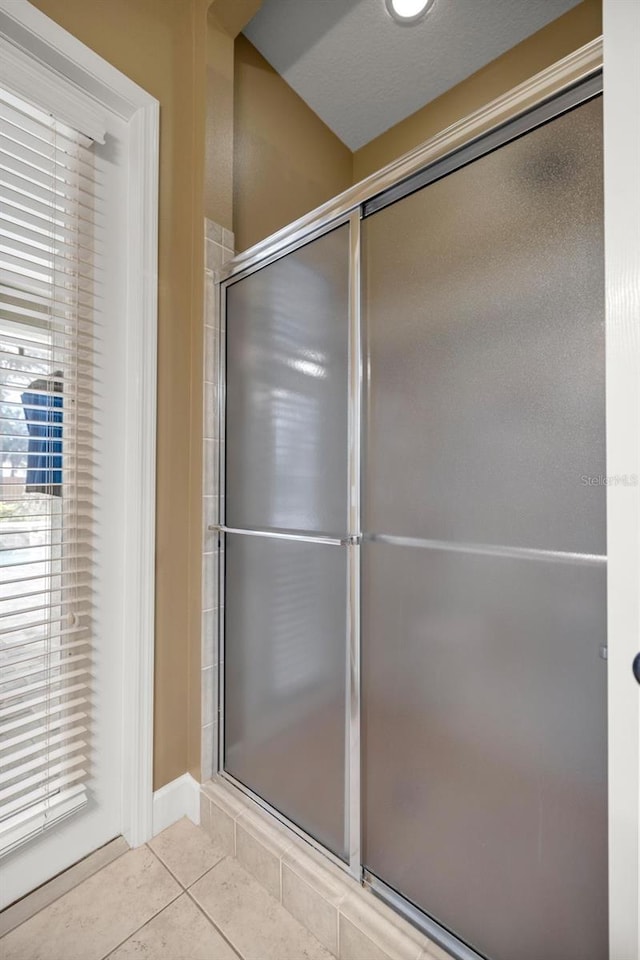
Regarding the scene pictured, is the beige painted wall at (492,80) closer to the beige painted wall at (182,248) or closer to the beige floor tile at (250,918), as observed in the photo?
the beige painted wall at (182,248)

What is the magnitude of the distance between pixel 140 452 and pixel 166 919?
3.85 ft

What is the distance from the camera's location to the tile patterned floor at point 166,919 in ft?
3.29

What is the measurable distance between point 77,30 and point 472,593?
5.60 ft

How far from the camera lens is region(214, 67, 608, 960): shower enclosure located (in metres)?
0.75

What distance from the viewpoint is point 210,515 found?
1404 mm

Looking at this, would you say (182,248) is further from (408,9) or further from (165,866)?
(165,866)

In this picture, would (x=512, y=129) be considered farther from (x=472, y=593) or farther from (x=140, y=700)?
(x=140, y=700)

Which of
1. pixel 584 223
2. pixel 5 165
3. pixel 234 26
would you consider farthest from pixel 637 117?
pixel 234 26

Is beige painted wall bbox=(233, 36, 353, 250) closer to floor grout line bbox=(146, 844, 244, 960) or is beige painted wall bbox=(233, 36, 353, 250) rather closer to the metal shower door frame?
the metal shower door frame

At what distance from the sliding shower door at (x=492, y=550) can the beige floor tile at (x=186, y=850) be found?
0.54m

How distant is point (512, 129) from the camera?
819 millimetres

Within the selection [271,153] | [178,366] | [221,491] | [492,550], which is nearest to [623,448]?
[492,550]

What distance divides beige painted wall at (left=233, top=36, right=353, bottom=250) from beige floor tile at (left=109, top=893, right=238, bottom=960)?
6.46 ft

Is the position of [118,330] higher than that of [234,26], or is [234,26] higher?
[234,26]
